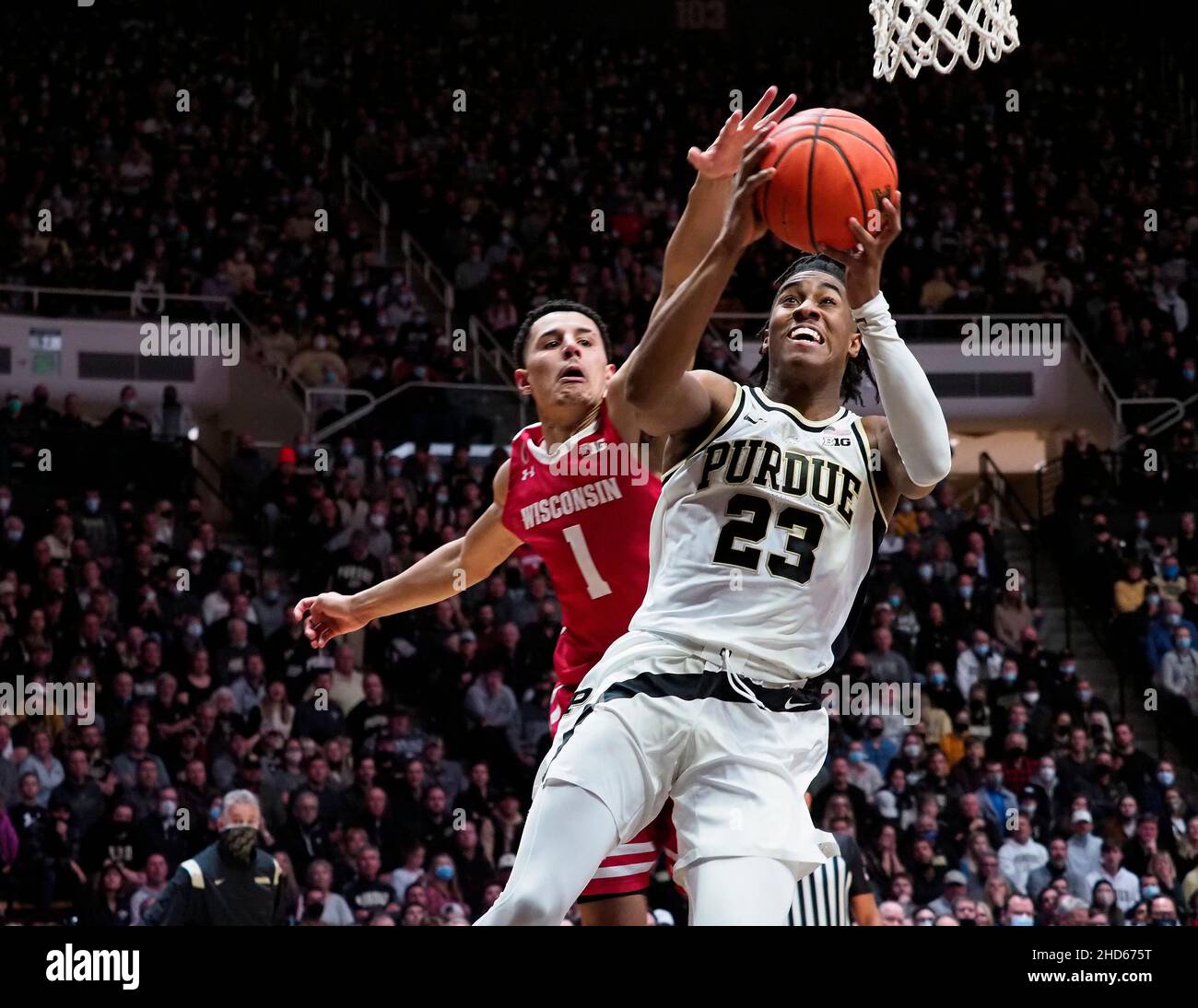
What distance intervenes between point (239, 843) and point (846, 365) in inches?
154

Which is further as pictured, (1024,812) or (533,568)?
(533,568)

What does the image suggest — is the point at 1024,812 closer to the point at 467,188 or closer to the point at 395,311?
the point at 395,311

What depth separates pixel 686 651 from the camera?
12.8ft

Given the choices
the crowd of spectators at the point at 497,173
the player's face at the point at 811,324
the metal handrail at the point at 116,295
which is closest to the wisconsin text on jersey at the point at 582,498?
the player's face at the point at 811,324

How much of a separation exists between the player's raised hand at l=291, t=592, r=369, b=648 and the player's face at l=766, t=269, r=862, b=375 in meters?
1.71

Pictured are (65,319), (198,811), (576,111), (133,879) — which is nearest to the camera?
(133,879)

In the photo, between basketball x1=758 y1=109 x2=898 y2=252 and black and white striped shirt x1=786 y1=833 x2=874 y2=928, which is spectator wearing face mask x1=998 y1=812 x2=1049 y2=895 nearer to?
black and white striped shirt x1=786 y1=833 x2=874 y2=928

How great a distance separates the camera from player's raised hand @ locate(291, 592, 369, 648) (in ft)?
17.0

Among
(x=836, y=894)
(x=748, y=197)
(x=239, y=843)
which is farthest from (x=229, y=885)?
(x=748, y=197)

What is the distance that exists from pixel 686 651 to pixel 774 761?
321 mm

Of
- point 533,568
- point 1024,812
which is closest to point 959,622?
point 1024,812

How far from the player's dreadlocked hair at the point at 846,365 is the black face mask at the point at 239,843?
11.9 ft

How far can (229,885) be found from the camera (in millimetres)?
7238

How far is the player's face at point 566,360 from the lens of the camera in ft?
16.0
